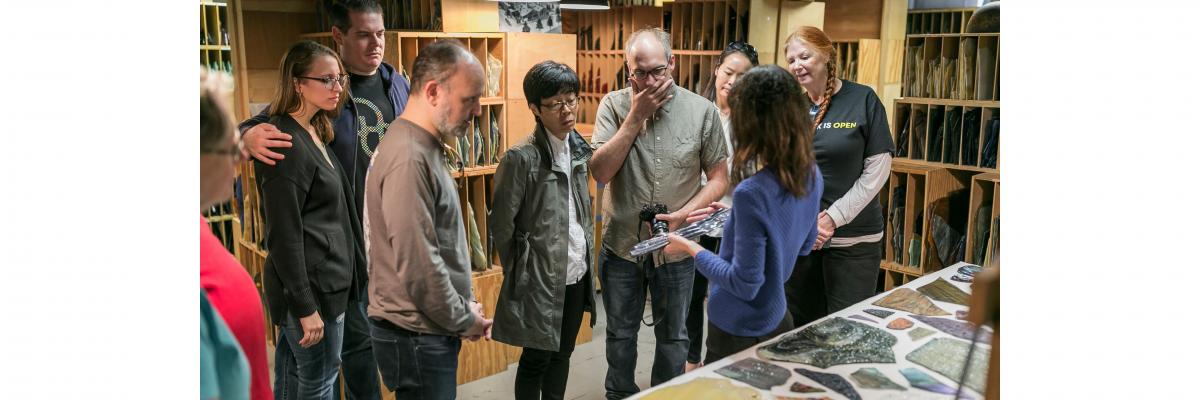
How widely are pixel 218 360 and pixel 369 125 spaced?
0.58m

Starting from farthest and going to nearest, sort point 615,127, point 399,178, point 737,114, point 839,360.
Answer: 1. point 615,127
2. point 839,360
3. point 737,114
4. point 399,178

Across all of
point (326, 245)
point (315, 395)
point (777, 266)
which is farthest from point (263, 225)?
point (777, 266)

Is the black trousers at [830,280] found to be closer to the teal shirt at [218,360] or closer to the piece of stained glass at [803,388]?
the piece of stained glass at [803,388]

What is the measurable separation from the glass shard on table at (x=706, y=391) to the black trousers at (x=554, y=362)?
0.39 meters

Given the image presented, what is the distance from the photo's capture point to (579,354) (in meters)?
2.35

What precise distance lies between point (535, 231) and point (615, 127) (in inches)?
16.6

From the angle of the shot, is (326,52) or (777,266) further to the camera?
(777,266)

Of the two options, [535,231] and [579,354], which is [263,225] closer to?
[535,231]

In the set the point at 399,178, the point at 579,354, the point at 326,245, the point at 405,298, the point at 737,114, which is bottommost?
the point at 579,354

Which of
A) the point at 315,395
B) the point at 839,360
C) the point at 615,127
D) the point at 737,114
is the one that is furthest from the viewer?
the point at 615,127

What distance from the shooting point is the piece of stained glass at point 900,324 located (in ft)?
7.57

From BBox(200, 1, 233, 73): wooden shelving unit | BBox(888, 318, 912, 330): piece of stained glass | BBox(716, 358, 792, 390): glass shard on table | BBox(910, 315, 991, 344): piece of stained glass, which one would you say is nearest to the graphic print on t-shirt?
BBox(200, 1, 233, 73): wooden shelving unit

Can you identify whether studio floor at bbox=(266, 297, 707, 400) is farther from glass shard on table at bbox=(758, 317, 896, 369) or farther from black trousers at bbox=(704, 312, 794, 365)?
glass shard on table at bbox=(758, 317, 896, 369)

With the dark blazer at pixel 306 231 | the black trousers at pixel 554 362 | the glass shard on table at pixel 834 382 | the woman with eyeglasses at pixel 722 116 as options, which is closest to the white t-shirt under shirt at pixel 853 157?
A: the woman with eyeglasses at pixel 722 116
